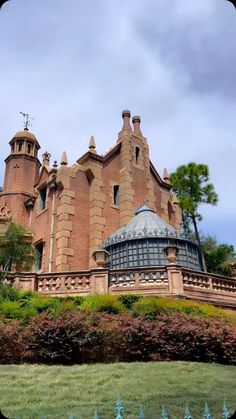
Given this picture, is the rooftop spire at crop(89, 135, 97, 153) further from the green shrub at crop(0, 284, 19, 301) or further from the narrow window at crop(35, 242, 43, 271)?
the green shrub at crop(0, 284, 19, 301)

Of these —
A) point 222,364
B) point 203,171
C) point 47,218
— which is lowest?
point 222,364

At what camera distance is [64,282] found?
54.2 feet

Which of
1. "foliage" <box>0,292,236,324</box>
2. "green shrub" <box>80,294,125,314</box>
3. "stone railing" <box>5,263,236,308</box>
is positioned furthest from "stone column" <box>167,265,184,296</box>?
"green shrub" <box>80,294,125,314</box>

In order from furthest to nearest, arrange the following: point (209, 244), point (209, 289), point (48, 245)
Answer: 1. point (209, 244)
2. point (48, 245)
3. point (209, 289)

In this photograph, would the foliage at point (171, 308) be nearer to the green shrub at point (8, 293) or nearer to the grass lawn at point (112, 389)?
the grass lawn at point (112, 389)

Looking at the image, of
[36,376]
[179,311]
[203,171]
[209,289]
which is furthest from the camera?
[203,171]

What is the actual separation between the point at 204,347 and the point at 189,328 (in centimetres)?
64

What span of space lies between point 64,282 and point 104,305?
10.4ft

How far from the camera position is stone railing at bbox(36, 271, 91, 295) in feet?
53.4

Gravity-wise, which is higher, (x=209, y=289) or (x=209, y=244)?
(x=209, y=244)

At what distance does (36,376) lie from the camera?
9.84 m

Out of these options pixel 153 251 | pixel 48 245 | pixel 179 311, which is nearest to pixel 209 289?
pixel 179 311

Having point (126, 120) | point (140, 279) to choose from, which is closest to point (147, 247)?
point (140, 279)

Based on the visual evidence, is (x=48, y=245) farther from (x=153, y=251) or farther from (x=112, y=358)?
(x=112, y=358)
